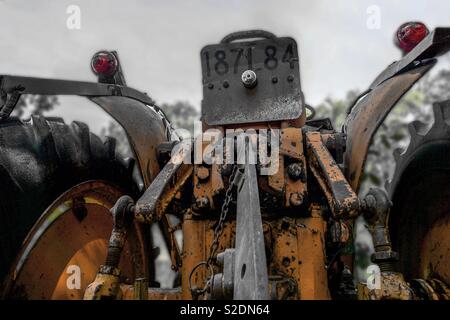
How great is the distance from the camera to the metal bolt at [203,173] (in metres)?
2.24

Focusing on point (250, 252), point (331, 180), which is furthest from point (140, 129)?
point (250, 252)

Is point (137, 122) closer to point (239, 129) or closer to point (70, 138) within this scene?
point (70, 138)

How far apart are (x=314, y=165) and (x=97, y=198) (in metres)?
1.22

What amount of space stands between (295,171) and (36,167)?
3.96 ft

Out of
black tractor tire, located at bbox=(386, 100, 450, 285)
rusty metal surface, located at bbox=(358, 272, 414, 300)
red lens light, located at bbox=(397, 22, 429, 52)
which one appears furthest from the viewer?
red lens light, located at bbox=(397, 22, 429, 52)

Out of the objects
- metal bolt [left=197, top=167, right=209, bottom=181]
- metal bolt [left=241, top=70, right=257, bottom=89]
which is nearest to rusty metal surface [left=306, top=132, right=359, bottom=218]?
metal bolt [left=241, top=70, right=257, bottom=89]

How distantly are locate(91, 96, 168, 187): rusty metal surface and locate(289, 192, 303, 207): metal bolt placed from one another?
0.81 metres

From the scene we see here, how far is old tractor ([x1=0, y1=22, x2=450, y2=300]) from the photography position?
6.67 ft

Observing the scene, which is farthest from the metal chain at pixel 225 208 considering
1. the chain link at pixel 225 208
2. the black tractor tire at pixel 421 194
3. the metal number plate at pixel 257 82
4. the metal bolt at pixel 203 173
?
the black tractor tire at pixel 421 194

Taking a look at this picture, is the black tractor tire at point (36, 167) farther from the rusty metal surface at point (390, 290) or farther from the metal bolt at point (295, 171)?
the rusty metal surface at point (390, 290)

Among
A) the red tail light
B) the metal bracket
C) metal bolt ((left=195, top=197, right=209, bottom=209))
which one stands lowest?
the metal bracket

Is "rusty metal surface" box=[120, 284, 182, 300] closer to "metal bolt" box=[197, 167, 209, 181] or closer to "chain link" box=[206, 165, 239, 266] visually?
"chain link" box=[206, 165, 239, 266]

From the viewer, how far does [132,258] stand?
2.83 metres
